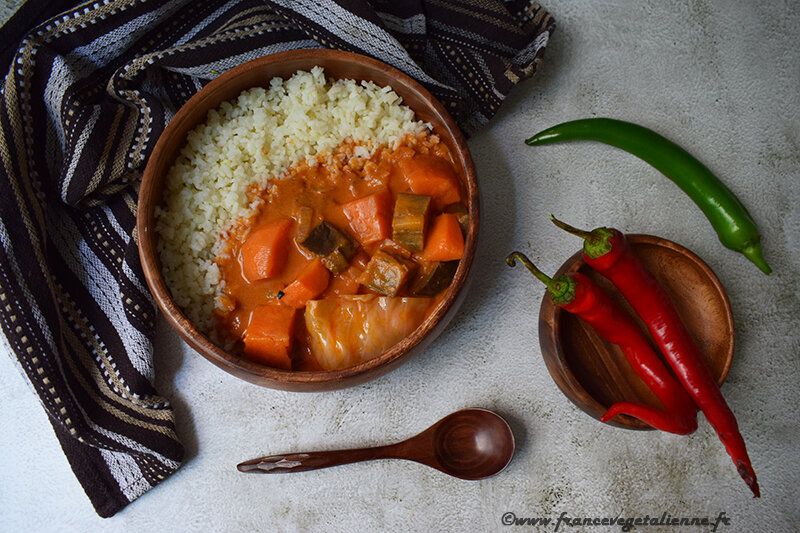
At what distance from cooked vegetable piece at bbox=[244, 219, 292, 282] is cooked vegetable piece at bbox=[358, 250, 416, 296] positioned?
28 cm

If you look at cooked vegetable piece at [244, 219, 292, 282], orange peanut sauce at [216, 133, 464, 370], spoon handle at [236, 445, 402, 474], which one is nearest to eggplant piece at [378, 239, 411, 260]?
orange peanut sauce at [216, 133, 464, 370]

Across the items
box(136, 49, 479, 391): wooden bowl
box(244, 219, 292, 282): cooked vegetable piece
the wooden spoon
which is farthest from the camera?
the wooden spoon

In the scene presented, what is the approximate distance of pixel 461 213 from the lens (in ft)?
7.06

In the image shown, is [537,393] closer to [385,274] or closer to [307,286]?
[385,274]

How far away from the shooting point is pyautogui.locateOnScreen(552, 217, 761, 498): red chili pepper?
2043 mm

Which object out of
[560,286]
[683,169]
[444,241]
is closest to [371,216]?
[444,241]

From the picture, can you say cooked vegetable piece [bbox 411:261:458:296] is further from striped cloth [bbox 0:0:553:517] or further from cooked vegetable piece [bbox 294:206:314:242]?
striped cloth [bbox 0:0:553:517]

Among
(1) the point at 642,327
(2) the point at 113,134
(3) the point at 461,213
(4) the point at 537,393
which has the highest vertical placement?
(2) the point at 113,134

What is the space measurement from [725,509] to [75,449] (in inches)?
84.6

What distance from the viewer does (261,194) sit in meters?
2.20

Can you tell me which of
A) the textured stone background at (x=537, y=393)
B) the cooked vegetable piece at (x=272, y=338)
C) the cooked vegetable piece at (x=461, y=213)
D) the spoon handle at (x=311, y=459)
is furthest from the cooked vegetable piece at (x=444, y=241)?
the spoon handle at (x=311, y=459)

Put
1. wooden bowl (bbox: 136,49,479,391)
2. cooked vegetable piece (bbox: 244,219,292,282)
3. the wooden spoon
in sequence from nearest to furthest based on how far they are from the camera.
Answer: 1. wooden bowl (bbox: 136,49,479,391)
2. cooked vegetable piece (bbox: 244,219,292,282)
3. the wooden spoon

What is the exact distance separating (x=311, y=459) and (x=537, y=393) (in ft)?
2.56

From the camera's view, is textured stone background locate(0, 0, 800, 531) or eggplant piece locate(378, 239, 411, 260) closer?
eggplant piece locate(378, 239, 411, 260)
